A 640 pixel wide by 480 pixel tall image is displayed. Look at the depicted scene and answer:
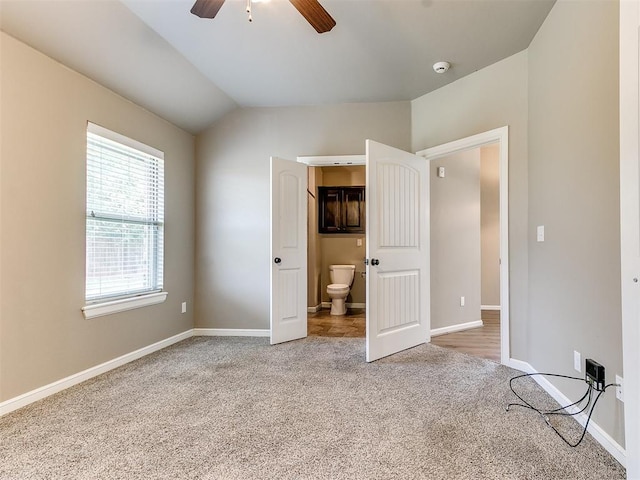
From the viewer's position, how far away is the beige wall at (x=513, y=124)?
9.30 ft

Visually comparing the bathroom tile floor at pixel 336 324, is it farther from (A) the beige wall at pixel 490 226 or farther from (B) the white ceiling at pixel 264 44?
(B) the white ceiling at pixel 264 44

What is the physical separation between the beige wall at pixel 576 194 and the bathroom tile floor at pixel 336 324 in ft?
6.62

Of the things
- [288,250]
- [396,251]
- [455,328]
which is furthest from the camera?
[455,328]

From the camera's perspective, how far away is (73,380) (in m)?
2.55

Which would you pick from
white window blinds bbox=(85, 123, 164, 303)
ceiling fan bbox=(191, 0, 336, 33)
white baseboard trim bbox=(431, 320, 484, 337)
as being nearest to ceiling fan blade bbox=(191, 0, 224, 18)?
ceiling fan bbox=(191, 0, 336, 33)

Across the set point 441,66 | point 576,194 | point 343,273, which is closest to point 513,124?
point 441,66

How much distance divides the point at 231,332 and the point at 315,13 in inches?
128

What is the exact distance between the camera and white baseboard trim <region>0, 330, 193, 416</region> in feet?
7.07

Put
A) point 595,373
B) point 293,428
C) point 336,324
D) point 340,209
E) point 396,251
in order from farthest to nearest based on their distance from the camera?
1. point 340,209
2. point 336,324
3. point 396,251
4. point 293,428
5. point 595,373

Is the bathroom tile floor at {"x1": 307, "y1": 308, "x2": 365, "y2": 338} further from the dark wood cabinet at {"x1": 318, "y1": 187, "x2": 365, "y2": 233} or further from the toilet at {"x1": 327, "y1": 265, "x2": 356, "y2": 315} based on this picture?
the dark wood cabinet at {"x1": 318, "y1": 187, "x2": 365, "y2": 233}

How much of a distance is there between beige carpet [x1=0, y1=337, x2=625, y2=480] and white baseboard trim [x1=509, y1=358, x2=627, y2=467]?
38 millimetres

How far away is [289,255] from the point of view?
3816 mm

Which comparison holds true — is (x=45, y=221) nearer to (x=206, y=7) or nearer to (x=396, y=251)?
(x=206, y=7)

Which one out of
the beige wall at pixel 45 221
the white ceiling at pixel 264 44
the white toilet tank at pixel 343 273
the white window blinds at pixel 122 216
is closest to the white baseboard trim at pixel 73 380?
the beige wall at pixel 45 221
